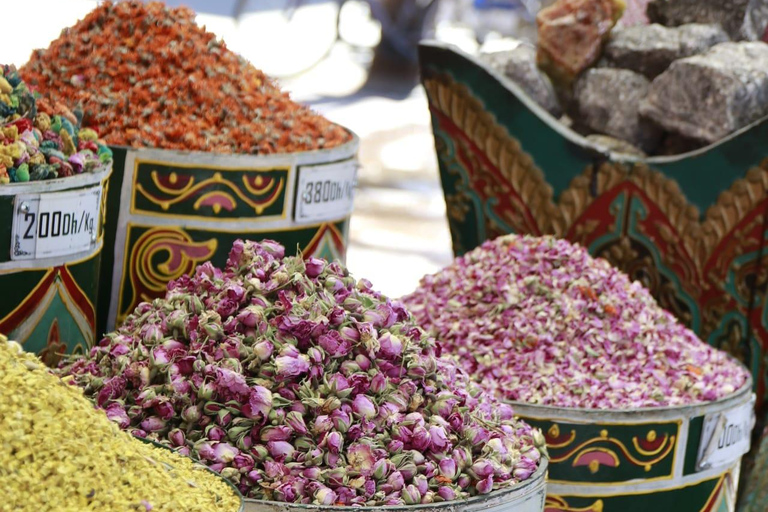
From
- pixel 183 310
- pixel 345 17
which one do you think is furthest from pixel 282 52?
pixel 183 310

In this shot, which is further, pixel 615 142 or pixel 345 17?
pixel 345 17

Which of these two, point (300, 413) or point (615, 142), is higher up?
point (615, 142)

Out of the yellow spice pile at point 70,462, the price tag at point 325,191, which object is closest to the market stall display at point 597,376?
the price tag at point 325,191

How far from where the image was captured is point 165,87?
191cm

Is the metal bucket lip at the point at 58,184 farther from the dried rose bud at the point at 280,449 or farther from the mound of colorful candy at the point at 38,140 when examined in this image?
the dried rose bud at the point at 280,449

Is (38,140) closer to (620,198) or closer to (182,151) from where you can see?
(182,151)

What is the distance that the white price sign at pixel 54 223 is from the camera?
144 centimetres

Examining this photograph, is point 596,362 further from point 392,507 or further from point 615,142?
point 615,142

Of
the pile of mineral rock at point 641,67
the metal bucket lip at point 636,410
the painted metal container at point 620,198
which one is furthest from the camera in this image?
the pile of mineral rock at point 641,67

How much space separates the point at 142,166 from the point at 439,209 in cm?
421

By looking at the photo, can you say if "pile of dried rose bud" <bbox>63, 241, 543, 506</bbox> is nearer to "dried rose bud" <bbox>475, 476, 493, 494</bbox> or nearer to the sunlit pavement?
"dried rose bud" <bbox>475, 476, 493, 494</bbox>

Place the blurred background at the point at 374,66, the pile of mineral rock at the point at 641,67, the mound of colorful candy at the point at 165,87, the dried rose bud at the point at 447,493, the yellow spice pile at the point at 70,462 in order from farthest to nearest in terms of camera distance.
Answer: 1. the blurred background at the point at 374,66
2. the pile of mineral rock at the point at 641,67
3. the mound of colorful candy at the point at 165,87
4. the dried rose bud at the point at 447,493
5. the yellow spice pile at the point at 70,462

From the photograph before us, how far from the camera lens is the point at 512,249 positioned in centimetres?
210

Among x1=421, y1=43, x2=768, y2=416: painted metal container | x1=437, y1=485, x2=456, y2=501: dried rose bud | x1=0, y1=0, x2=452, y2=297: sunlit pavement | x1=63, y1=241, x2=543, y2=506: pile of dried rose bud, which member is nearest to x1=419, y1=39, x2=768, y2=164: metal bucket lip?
x1=421, y1=43, x2=768, y2=416: painted metal container
